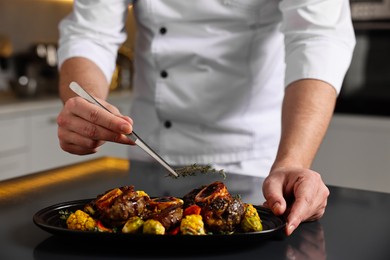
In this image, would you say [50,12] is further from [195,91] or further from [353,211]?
[353,211]

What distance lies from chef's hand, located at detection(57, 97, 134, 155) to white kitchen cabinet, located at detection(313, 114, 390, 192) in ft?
5.90

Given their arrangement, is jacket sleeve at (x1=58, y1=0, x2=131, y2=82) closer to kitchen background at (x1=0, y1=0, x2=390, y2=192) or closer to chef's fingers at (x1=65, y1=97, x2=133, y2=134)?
chef's fingers at (x1=65, y1=97, x2=133, y2=134)

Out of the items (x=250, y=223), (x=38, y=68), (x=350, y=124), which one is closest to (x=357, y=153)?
(x=350, y=124)

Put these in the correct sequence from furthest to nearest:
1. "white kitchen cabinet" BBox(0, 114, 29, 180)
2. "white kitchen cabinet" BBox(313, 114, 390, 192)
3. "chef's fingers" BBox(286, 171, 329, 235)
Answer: "white kitchen cabinet" BBox(313, 114, 390, 192) → "white kitchen cabinet" BBox(0, 114, 29, 180) → "chef's fingers" BBox(286, 171, 329, 235)

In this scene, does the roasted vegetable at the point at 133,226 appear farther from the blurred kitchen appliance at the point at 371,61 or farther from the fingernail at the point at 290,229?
the blurred kitchen appliance at the point at 371,61

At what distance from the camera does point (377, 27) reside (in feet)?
8.71

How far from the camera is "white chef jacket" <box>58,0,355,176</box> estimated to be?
1.54 m

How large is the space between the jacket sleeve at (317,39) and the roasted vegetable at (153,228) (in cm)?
66

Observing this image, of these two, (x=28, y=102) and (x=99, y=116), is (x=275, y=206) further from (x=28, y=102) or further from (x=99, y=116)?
(x=28, y=102)

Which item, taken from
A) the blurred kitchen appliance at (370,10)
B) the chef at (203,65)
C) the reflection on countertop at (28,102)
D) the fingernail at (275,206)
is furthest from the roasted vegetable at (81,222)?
the blurred kitchen appliance at (370,10)

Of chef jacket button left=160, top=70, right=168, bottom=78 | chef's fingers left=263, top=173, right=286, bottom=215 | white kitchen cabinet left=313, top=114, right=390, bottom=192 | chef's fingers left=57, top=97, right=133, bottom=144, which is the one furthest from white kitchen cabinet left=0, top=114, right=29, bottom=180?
chef's fingers left=263, top=173, right=286, bottom=215

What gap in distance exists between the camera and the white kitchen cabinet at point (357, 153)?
2619 millimetres

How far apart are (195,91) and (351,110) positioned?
54.3 inches

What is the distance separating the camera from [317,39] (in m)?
1.36
